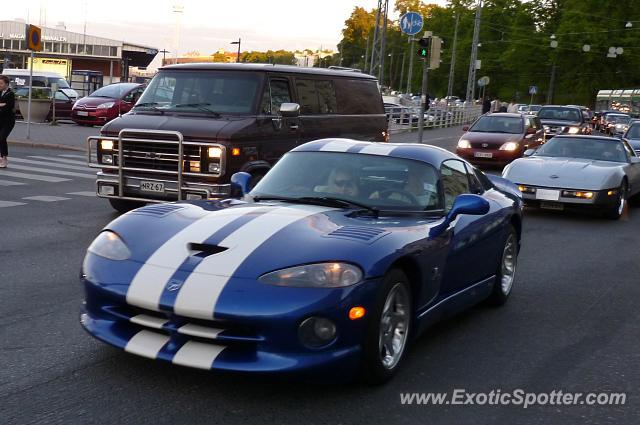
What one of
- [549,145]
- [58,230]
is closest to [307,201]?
[58,230]

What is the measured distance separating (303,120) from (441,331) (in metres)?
6.25

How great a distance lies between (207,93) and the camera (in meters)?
11.1

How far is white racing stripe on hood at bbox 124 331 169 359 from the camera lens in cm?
436

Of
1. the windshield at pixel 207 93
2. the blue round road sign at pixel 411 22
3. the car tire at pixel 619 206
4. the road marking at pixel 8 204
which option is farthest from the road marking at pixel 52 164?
the blue round road sign at pixel 411 22

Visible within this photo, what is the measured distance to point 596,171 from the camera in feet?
44.1

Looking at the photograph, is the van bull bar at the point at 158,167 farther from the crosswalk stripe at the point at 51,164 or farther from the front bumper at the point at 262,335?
the crosswalk stripe at the point at 51,164

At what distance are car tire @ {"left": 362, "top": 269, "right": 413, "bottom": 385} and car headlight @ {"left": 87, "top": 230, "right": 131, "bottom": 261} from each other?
1.43 metres

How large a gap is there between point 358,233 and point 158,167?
20.5 ft

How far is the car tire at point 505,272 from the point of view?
6977 mm

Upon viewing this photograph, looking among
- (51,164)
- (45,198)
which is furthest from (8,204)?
(51,164)

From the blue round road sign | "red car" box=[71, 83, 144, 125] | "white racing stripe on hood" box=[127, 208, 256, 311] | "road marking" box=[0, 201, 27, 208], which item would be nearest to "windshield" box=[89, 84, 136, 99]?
"red car" box=[71, 83, 144, 125]

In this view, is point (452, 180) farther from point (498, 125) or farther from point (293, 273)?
point (498, 125)

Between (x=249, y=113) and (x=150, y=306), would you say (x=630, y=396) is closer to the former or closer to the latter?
(x=150, y=306)

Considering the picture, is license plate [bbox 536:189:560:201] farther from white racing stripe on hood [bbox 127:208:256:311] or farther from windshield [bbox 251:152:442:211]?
white racing stripe on hood [bbox 127:208:256:311]
